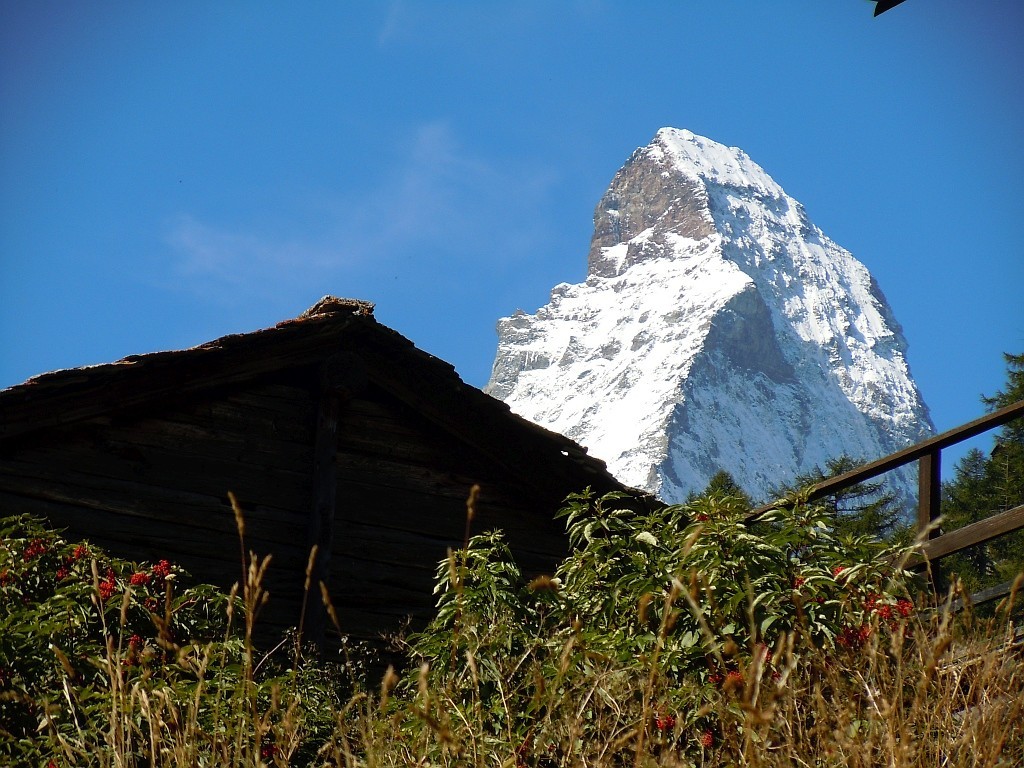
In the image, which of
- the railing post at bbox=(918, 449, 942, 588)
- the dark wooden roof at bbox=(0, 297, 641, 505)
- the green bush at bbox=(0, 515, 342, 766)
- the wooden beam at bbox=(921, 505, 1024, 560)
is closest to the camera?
the green bush at bbox=(0, 515, 342, 766)

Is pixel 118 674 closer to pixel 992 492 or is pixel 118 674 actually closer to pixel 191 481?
pixel 191 481

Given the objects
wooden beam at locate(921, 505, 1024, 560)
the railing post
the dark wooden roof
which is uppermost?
the dark wooden roof

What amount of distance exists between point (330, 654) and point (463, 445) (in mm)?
1912

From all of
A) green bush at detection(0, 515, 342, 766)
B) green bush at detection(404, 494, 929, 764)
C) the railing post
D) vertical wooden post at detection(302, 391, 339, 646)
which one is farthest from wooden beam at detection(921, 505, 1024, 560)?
vertical wooden post at detection(302, 391, 339, 646)

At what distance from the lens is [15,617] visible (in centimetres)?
421

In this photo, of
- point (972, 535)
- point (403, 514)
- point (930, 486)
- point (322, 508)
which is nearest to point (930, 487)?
point (930, 486)

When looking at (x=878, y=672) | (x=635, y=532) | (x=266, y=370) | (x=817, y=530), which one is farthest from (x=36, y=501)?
(x=878, y=672)

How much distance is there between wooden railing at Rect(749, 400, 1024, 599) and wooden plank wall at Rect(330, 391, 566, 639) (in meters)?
2.55

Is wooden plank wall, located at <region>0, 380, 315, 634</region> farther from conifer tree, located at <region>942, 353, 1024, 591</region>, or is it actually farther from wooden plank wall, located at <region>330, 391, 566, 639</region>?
conifer tree, located at <region>942, 353, 1024, 591</region>

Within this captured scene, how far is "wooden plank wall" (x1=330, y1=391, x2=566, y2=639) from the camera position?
7.61 m

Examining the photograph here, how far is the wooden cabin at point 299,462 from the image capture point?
6949mm

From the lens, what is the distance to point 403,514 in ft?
25.9

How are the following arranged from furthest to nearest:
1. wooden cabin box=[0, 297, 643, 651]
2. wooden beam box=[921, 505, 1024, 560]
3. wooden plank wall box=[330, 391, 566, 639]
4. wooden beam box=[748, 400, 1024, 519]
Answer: wooden plank wall box=[330, 391, 566, 639] → wooden cabin box=[0, 297, 643, 651] → wooden beam box=[748, 400, 1024, 519] → wooden beam box=[921, 505, 1024, 560]

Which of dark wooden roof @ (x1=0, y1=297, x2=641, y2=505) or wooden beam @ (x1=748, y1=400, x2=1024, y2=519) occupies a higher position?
dark wooden roof @ (x1=0, y1=297, x2=641, y2=505)
